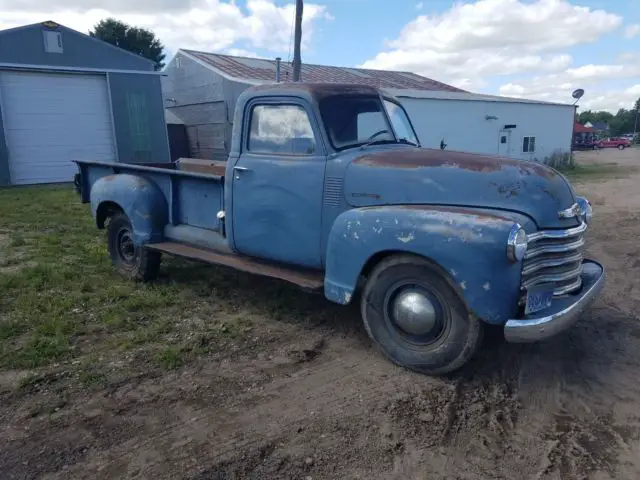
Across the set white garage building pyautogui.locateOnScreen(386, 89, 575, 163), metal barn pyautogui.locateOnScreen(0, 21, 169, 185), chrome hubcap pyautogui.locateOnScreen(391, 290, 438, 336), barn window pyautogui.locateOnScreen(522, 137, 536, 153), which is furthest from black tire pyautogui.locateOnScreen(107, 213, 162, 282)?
barn window pyautogui.locateOnScreen(522, 137, 536, 153)

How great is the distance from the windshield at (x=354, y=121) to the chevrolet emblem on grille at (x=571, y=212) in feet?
5.40

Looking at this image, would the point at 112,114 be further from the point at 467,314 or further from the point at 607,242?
the point at 467,314

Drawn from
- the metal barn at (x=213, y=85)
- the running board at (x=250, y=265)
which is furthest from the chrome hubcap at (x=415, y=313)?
the metal barn at (x=213, y=85)

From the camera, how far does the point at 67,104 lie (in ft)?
53.8

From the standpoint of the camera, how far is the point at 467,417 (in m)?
3.37

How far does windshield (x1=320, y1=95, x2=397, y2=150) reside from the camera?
14.7ft

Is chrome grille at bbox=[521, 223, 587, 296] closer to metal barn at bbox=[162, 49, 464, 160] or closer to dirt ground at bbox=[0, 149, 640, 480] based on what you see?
dirt ground at bbox=[0, 149, 640, 480]

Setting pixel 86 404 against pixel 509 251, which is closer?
pixel 509 251

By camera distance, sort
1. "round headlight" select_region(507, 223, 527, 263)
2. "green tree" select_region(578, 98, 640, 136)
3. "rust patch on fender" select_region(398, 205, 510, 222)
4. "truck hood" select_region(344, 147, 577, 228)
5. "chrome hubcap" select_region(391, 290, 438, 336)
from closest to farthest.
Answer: "round headlight" select_region(507, 223, 527, 263)
"rust patch on fender" select_region(398, 205, 510, 222)
"truck hood" select_region(344, 147, 577, 228)
"chrome hubcap" select_region(391, 290, 438, 336)
"green tree" select_region(578, 98, 640, 136)

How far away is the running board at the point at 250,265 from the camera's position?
14.5 ft

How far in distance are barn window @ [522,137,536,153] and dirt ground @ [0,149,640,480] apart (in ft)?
75.6

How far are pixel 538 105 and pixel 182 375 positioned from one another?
85.0ft

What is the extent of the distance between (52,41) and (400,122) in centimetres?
1436

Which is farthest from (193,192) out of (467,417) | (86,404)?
(467,417)
